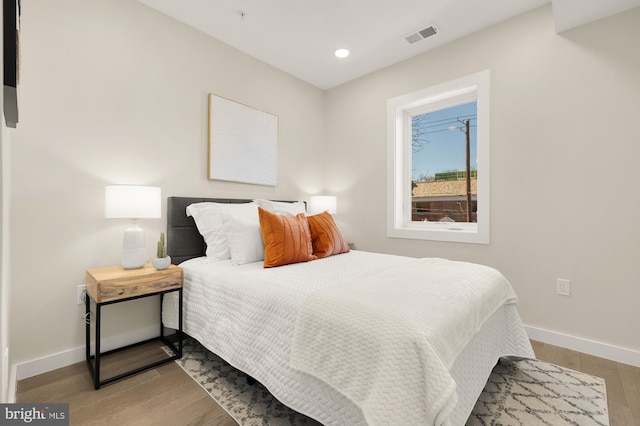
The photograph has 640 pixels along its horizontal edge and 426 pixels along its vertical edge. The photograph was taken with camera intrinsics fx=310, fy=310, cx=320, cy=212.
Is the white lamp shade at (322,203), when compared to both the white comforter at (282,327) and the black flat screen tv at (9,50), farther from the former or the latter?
the black flat screen tv at (9,50)

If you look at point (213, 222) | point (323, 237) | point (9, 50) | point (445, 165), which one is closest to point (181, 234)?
point (213, 222)

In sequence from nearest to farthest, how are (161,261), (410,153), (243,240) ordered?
1. (161,261)
2. (243,240)
3. (410,153)

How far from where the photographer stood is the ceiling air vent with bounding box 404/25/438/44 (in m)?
2.73

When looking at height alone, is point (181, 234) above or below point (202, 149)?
below

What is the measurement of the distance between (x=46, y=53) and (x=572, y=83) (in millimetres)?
3661

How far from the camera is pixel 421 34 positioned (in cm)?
280

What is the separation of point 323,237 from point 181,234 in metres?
1.17

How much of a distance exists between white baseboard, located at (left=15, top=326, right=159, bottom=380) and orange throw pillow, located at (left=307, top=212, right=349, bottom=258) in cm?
146

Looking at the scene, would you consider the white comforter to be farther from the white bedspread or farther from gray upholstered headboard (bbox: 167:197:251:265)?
gray upholstered headboard (bbox: 167:197:251:265)

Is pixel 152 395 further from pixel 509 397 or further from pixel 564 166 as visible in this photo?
pixel 564 166

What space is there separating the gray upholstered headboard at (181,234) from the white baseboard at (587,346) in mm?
2838

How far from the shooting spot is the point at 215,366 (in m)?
2.05

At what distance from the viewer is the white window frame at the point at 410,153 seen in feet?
8.98

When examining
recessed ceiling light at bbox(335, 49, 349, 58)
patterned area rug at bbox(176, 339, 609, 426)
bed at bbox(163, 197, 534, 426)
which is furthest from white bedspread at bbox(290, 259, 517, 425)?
recessed ceiling light at bbox(335, 49, 349, 58)
